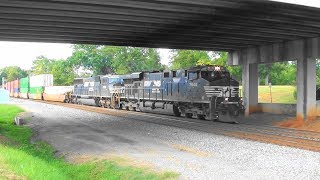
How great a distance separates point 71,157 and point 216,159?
16.7 feet

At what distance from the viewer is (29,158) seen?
12844 millimetres

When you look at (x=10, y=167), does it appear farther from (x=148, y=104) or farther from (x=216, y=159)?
(x=148, y=104)

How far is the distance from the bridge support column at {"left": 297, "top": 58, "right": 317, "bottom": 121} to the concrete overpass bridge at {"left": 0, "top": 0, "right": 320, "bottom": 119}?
0.06m

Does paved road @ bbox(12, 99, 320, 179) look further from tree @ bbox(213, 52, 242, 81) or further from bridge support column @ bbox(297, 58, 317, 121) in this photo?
tree @ bbox(213, 52, 242, 81)

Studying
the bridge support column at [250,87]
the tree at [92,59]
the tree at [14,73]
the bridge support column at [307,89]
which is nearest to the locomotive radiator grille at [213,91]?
the bridge support column at [307,89]

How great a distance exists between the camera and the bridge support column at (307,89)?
26000 millimetres

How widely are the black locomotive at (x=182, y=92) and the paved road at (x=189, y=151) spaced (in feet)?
16.3

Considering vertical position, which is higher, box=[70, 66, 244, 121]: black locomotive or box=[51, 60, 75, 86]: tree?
box=[51, 60, 75, 86]: tree

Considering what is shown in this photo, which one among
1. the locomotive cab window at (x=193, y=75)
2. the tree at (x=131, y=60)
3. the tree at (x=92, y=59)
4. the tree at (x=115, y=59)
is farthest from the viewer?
the tree at (x=92, y=59)

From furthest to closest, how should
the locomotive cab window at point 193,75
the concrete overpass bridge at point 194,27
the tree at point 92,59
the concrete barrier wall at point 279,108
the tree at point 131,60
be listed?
1. the tree at point 92,59
2. the tree at point 131,60
3. the concrete barrier wall at point 279,108
4. the locomotive cab window at point 193,75
5. the concrete overpass bridge at point 194,27

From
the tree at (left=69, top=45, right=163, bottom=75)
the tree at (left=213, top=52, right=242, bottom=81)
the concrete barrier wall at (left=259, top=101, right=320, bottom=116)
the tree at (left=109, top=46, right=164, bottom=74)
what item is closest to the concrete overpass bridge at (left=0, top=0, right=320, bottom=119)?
the concrete barrier wall at (left=259, top=101, right=320, bottom=116)

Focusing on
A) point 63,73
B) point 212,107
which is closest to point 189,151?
point 212,107

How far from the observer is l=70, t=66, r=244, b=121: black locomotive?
25.5 meters

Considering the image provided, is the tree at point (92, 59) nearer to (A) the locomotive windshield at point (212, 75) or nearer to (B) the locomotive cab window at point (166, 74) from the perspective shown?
(B) the locomotive cab window at point (166, 74)
